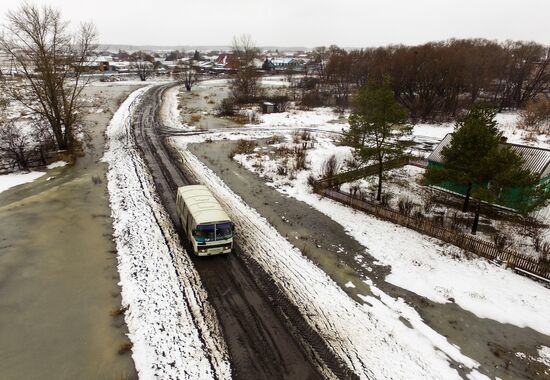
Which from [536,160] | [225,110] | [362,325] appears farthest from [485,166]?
[225,110]

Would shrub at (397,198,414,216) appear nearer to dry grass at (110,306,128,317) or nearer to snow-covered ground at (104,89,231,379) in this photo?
snow-covered ground at (104,89,231,379)

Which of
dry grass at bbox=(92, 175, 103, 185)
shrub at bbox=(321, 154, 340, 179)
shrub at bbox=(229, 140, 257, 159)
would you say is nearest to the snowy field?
shrub at bbox=(321, 154, 340, 179)

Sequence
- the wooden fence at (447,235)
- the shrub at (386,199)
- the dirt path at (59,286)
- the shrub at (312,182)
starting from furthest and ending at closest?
the shrub at (312,182), the shrub at (386,199), the wooden fence at (447,235), the dirt path at (59,286)

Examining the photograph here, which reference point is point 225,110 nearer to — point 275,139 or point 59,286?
point 275,139

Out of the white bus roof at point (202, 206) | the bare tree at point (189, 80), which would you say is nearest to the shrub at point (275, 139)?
the white bus roof at point (202, 206)

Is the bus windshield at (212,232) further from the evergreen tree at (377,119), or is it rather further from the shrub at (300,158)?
the shrub at (300,158)

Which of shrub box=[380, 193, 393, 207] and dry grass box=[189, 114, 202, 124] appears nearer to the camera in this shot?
shrub box=[380, 193, 393, 207]
